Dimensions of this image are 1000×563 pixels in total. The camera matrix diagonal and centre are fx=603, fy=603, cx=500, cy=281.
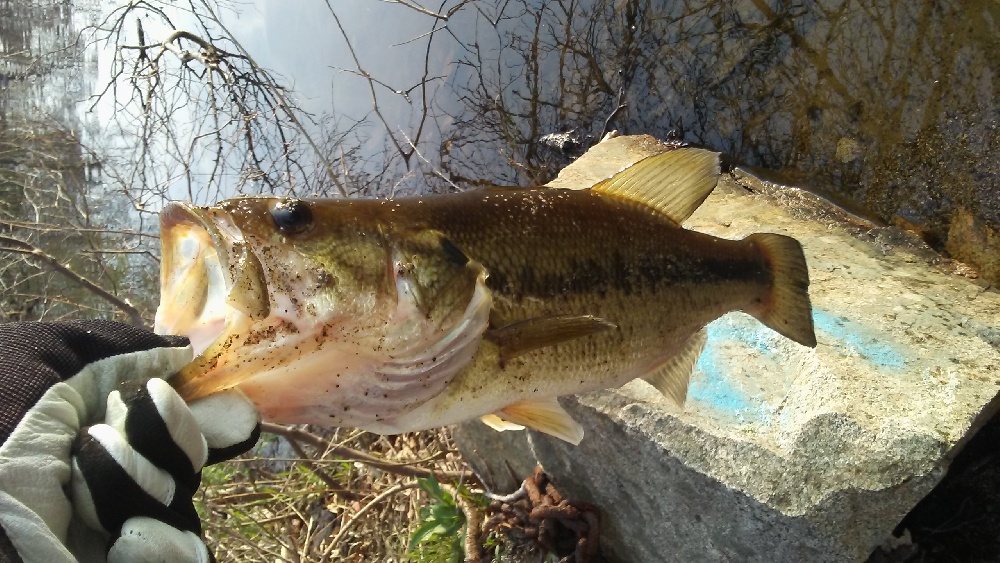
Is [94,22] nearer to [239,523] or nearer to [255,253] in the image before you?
[239,523]

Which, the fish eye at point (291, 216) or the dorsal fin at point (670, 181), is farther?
the dorsal fin at point (670, 181)

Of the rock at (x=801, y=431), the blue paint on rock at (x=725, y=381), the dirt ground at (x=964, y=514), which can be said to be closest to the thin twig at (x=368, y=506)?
the rock at (x=801, y=431)

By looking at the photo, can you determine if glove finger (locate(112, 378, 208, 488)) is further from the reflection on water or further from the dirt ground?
the reflection on water

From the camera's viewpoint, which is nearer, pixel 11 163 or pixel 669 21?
pixel 669 21

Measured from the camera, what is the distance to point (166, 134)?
5.09m

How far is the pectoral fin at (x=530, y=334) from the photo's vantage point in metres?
1.38

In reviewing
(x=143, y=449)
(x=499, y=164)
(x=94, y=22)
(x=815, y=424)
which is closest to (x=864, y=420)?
(x=815, y=424)

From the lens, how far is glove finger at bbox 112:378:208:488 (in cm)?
122

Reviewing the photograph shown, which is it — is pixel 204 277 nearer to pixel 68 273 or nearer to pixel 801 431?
pixel 801 431

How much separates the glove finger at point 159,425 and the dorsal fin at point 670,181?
1.17 metres

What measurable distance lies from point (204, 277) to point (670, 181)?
1.27 meters

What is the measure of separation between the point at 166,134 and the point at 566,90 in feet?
11.5

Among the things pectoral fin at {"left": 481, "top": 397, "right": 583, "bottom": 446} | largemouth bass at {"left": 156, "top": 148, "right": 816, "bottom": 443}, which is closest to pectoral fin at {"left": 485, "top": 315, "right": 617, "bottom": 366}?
largemouth bass at {"left": 156, "top": 148, "right": 816, "bottom": 443}

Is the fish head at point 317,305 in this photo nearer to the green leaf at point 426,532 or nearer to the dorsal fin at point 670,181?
the dorsal fin at point 670,181
